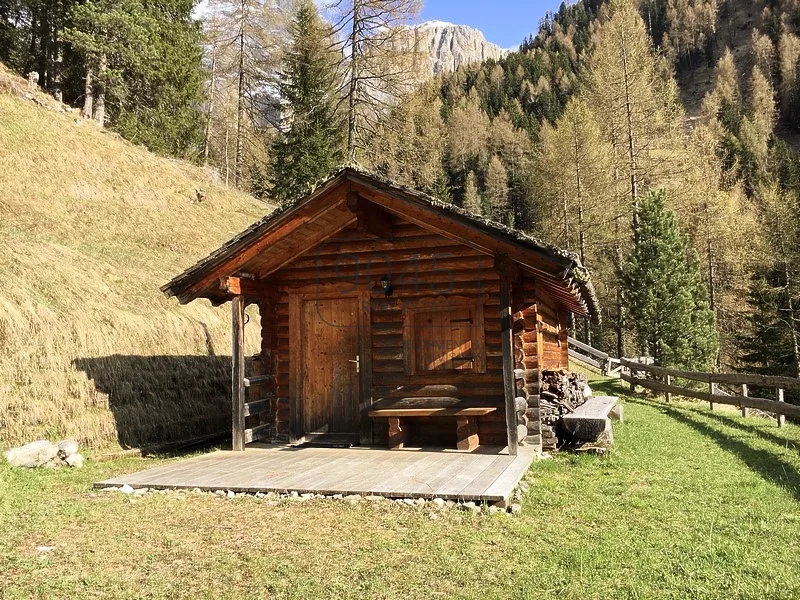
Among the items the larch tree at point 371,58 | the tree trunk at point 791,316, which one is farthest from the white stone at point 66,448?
the tree trunk at point 791,316

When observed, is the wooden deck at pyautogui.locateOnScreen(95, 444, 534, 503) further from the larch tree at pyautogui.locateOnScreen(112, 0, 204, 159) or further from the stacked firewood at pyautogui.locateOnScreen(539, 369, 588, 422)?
the larch tree at pyautogui.locateOnScreen(112, 0, 204, 159)

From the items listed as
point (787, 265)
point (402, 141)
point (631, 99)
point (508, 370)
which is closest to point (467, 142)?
point (631, 99)

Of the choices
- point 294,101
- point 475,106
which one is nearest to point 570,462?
point 294,101

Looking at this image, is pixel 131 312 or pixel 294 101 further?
pixel 294 101

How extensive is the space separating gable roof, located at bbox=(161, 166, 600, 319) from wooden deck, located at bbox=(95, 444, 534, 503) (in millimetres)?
2731

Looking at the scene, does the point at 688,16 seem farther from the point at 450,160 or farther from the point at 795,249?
the point at 795,249

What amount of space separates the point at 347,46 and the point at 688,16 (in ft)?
345

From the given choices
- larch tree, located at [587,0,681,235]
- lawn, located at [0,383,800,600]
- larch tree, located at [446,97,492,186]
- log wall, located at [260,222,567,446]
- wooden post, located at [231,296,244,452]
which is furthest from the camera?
larch tree, located at [446,97,492,186]

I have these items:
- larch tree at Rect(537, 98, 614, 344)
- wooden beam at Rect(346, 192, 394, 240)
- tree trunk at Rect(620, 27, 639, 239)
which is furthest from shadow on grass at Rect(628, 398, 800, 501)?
larch tree at Rect(537, 98, 614, 344)

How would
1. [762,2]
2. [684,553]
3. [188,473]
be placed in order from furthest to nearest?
[762,2] < [188,473] < [684,553]

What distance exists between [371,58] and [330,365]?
693 inches

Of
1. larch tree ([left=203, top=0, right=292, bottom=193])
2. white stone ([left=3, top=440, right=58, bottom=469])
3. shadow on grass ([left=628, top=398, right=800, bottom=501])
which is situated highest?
larch tree ([left=203, top=0, right=292, bottom=193])

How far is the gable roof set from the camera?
809cm

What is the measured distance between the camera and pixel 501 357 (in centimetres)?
919
